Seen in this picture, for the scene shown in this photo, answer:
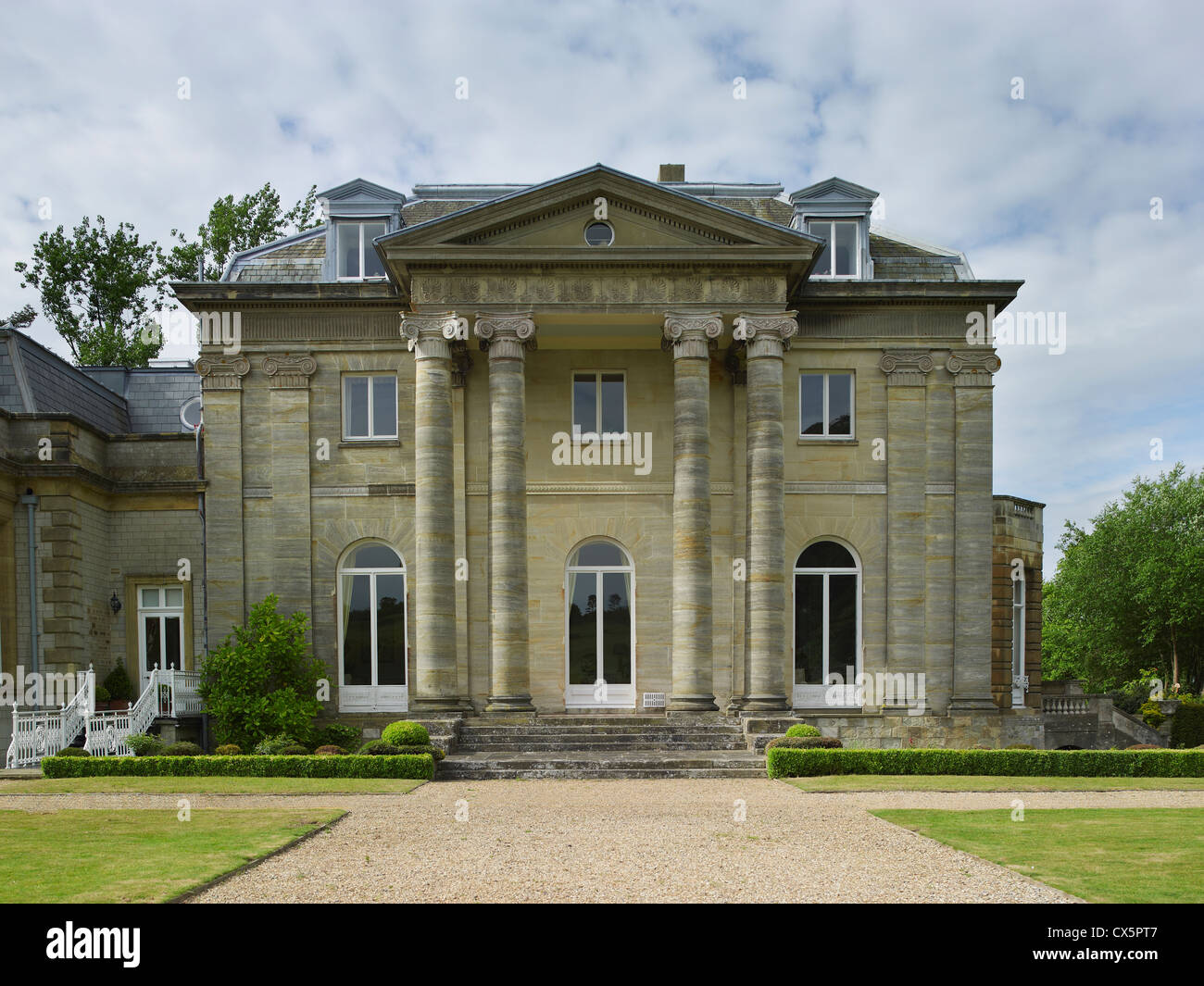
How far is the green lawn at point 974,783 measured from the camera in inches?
734

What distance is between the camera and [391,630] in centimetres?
2712

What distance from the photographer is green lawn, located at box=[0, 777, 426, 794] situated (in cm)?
1800

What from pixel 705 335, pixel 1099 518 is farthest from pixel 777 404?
pixel 1099 518

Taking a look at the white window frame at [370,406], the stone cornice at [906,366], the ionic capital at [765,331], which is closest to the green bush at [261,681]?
the white window frame at [370,406]

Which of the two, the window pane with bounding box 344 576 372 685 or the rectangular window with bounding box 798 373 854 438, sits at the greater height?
the rectangular window with bounding box 798 373 854 438

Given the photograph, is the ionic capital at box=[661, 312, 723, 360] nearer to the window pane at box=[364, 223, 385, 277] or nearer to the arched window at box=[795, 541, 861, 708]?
the arched window at box=[795, 541, 861, 708]

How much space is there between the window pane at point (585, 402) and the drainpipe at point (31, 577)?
13254mm

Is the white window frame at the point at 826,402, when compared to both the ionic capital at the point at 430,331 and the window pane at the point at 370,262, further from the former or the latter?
A: the window pane at the point at 370,262

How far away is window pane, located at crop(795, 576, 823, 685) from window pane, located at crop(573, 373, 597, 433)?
6680 mm

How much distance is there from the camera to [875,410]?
2748 cm

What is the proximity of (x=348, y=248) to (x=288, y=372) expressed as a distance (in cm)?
382

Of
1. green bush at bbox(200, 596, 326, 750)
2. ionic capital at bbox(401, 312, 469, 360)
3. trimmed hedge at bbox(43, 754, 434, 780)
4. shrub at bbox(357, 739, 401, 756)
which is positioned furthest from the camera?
ionic capital at bbox(401, 312, 469, 360)

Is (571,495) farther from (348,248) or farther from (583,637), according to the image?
(348,248)

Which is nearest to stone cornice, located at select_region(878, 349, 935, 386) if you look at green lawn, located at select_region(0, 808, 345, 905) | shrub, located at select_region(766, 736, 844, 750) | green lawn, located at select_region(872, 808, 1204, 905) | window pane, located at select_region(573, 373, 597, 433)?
window pane, located at select_region(573, 373, 597, 433)
